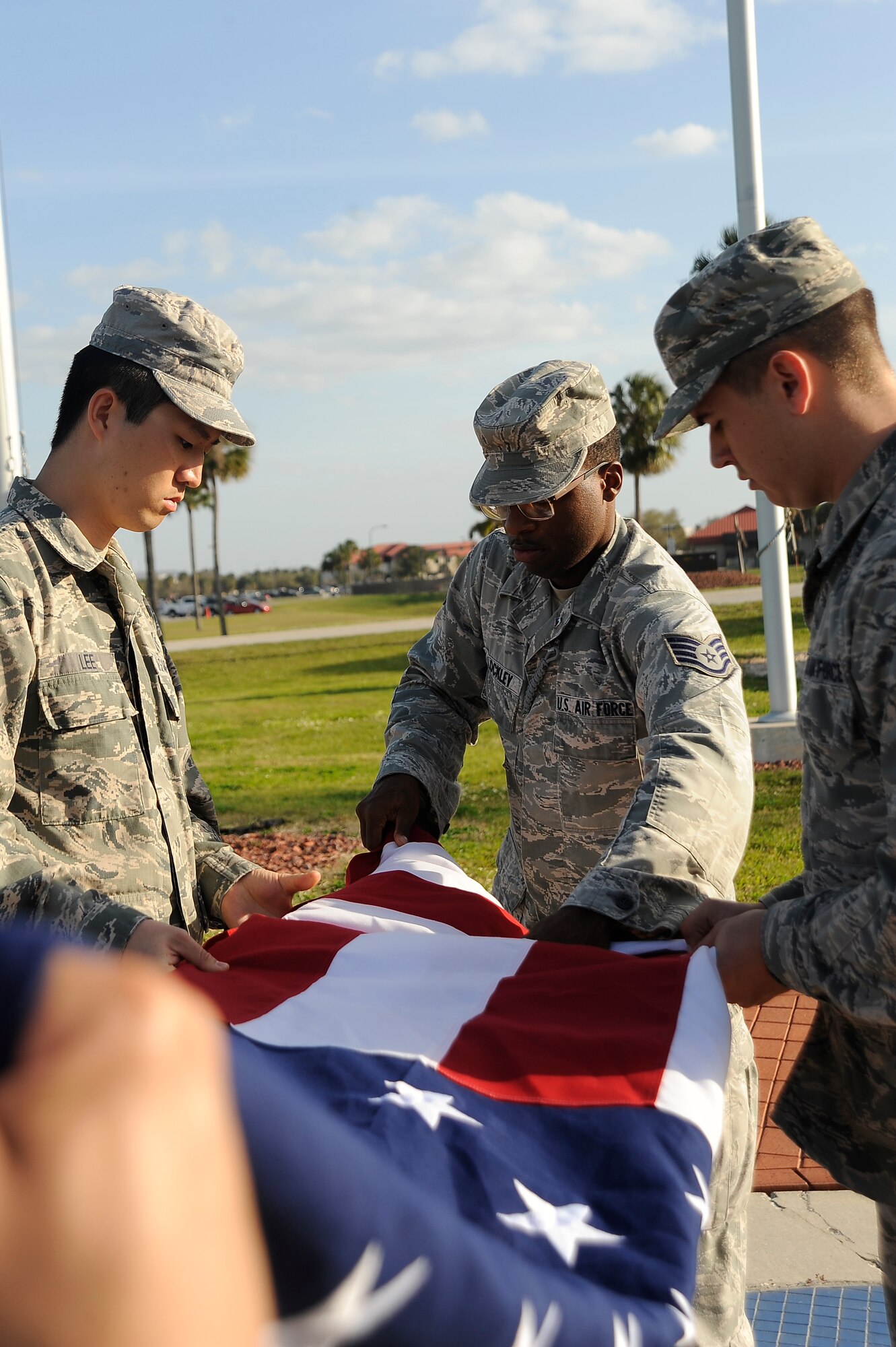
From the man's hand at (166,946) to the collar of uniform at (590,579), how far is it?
1.23 meters

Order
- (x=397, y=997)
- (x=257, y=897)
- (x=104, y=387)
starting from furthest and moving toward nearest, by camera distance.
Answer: (x=257, y=897)
(x=104, y=387)
(x=397, y=997)

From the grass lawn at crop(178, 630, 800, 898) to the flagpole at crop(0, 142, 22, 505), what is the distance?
3977 millimetres

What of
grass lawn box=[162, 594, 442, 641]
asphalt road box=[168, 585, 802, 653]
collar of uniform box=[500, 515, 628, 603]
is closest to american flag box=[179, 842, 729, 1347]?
collar of uniform box=[500, 515, 628, 603]

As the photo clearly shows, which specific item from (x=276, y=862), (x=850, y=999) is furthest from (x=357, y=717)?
(x=850, y=999)

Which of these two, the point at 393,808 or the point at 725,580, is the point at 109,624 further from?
the point at 725,580

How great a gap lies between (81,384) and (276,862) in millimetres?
6230

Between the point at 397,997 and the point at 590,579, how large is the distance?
1243mm

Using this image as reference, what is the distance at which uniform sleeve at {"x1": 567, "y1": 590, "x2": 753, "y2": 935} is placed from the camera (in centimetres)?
219

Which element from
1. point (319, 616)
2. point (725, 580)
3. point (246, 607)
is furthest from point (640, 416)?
point (246, 607)

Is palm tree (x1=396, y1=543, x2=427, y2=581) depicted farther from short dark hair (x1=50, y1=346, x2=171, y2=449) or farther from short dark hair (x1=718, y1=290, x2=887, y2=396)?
short dark hair (x1=718, y1=290, x2=887, y2=396)

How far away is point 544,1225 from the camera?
142cm

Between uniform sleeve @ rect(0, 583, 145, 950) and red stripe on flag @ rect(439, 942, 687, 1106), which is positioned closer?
red stripe on flag @ rect(439, 942, 687, 1106)

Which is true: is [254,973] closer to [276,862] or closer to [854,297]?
[854,297]

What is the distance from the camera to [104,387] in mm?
2752
